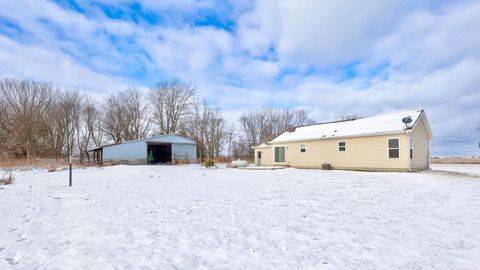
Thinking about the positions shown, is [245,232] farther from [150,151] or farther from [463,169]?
[150,151]

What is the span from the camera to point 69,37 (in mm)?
13898

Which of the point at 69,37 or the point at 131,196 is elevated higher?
the point at 69,37

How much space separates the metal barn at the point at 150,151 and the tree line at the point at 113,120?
19.4 feet

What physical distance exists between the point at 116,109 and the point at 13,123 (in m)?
12.2

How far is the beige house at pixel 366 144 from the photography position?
14.7 m

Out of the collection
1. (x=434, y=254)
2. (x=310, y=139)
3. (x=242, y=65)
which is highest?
(x=242, y=65)

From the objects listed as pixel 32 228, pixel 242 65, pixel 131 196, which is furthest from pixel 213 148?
pixel 32 228

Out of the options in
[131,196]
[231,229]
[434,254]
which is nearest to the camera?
[434,254]

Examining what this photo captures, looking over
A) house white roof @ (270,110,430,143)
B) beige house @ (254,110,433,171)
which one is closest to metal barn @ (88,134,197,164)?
house white roof @ (270,110,430,143)

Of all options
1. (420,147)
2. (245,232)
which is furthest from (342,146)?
(245,232)

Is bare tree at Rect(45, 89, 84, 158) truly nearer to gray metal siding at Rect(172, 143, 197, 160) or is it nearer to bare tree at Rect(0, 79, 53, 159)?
bare tree at Rect(0, 79, 53, 159)

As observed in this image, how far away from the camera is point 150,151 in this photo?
30.7 m

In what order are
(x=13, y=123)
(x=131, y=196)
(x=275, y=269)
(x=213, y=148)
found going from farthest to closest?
(x=213, y=148) → (x=13, y=123) → (x=131, y=196) → (x=275, y=269)

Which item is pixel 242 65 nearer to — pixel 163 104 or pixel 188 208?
pixel 188 208
